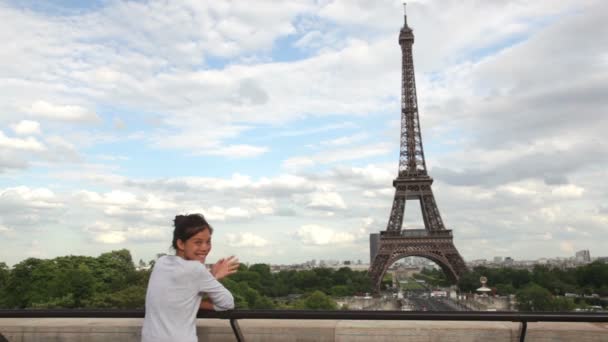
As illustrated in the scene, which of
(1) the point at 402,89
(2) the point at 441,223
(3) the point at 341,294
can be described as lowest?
(3) the point at 341,294

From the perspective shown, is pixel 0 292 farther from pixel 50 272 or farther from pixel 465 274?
pixel 465 274

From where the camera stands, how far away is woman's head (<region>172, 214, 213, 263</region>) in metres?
3.97

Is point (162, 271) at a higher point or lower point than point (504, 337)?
higher

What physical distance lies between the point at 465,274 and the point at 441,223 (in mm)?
7181

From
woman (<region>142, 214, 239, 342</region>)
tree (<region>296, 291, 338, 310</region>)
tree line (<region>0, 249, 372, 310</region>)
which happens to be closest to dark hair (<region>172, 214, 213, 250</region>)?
woman (<region>142, 214, 239, 342</region>)

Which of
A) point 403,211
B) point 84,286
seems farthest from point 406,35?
point 84,286

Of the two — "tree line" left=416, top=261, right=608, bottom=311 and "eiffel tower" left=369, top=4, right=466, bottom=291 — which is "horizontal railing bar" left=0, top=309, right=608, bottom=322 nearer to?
"tree line" left=416, top=261, right=608, bottom=311

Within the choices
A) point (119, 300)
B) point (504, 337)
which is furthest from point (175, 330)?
point (119, 300)

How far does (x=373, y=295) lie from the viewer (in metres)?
67.0

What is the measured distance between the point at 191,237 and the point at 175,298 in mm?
480

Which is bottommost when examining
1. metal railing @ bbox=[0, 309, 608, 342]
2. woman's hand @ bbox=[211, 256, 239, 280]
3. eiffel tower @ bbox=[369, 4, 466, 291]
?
metal railing @ bbox=[0, 309, 608, 342]

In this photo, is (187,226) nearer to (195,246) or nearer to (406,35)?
(195,246)

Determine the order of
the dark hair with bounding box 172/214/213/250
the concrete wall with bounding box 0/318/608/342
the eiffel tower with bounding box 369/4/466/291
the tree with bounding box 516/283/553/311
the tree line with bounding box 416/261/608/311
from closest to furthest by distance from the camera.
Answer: the dark hair with bounding box 172/214/213/250 < the concrete wall with bounding box 0/318/608/342 < the tree with bounding box 516/283/553/311 < the tree line with bounding box 416/261/608/311 < the eiffel tower with bounding box 369/4/466/291

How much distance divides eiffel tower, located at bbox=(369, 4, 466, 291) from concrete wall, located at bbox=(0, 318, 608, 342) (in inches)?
2328
